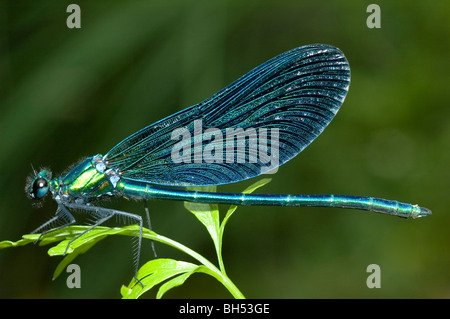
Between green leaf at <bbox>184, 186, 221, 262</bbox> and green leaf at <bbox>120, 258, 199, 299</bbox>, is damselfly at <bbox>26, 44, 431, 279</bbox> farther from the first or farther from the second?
green leaf at <bbox>120, 258, 199, 299</bbox>

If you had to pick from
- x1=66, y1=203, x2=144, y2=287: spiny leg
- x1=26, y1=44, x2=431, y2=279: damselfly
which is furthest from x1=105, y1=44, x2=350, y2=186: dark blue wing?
x1=66, y1=203, x2=144, y2=287: spiny leg

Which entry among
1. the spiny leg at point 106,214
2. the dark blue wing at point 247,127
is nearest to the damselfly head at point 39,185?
the spiny leg at point 106,214

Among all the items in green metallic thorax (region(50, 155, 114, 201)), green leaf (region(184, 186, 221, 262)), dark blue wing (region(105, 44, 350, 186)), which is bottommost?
green leaf (region(184, 186, 221, 262))

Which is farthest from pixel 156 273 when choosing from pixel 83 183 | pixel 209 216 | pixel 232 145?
pixel 232 145

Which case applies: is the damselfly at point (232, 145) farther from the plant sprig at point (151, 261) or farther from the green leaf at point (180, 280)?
the green leaf at point (180, 280)

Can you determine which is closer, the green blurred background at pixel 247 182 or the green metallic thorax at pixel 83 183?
the green metallic thorax at pixel 83 183

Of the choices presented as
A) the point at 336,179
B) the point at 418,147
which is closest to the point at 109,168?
the point at 336,179

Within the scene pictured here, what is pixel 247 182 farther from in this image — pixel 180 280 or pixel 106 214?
pixel 180 280
